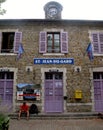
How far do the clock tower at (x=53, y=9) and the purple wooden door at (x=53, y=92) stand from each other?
454 cm

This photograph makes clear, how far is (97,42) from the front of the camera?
16.5 meters

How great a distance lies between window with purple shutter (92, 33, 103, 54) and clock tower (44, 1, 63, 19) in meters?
3.33

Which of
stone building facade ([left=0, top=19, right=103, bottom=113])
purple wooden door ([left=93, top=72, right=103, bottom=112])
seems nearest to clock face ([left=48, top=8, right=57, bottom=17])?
stone building facade ([left=0, top=19, right=103, bottom=113])

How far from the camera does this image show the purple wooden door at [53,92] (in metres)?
15.7

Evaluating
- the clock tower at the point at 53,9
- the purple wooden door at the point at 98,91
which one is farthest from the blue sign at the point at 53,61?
the clock tower at the point at 53,9

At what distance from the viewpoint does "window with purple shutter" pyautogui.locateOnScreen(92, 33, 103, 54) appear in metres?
16.4

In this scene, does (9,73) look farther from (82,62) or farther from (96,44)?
(96,44)

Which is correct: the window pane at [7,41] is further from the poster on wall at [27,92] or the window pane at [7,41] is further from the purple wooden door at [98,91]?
the purple wooden door at [98,91]

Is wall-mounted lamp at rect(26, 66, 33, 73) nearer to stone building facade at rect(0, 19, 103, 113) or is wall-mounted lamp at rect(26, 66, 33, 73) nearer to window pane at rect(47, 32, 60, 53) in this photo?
stone building facade at rect(0, 19, 103, 113)

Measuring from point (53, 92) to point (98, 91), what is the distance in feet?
8.69

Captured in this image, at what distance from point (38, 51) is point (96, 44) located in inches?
140

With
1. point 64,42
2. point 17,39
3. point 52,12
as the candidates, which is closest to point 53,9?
point 52,12

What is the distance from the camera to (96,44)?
1650 cm

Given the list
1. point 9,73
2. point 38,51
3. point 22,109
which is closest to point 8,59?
point 9,73
